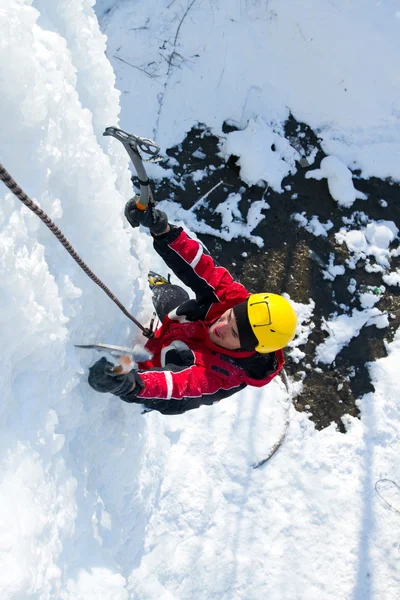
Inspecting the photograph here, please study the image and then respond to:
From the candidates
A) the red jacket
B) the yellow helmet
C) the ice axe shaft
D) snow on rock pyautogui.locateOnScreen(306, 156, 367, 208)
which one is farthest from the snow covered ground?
the yellow helmet

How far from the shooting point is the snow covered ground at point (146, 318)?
6.69 ft

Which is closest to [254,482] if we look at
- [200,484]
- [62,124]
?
[200,484]

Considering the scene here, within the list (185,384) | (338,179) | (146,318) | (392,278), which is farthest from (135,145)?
(392,278)

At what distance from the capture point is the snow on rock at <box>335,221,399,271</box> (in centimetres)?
596

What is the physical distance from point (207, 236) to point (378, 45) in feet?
12.9

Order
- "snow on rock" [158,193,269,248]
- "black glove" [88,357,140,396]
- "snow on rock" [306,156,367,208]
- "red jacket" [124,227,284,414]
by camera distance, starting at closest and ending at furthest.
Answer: "black glove" [88,357,140,396], "red jacket" [124,227,284,414], "snow on rock" [158,193,269,248], "snow on rock" [306,156,367,208]

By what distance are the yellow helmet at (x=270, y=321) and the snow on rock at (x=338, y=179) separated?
3.84 metres

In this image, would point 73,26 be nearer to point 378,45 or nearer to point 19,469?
point 19,469

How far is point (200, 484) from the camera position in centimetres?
406

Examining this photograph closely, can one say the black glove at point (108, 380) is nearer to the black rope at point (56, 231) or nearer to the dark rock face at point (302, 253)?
the black rope at point (56, 231)

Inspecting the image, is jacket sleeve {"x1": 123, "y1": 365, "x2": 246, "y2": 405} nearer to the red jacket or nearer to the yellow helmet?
the red jacket

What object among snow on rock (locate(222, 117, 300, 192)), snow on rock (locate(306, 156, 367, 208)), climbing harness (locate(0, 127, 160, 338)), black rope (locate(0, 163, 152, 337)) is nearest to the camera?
black rope (locate(0, 163, 152, 337))

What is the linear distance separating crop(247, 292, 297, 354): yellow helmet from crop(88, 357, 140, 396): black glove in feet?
2.64

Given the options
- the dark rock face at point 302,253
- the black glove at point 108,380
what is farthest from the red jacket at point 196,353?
the dark rock face at point 302,253
